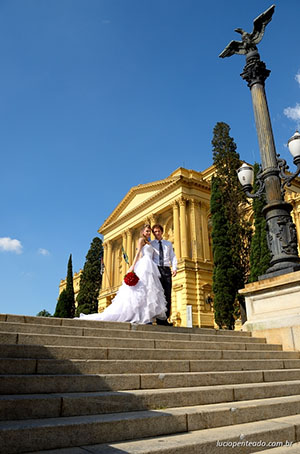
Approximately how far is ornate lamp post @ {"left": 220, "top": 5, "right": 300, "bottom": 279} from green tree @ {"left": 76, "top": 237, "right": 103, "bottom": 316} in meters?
36.6

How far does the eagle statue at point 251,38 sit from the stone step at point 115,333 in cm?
739

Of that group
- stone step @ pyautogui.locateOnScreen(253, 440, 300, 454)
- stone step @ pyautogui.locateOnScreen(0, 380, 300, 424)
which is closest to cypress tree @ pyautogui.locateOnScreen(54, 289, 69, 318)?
stone step @ pyautogui.locateOnScreen(0, 380, 300, 424)

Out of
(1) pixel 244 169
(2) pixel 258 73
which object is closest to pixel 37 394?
(1) pixel 244 169

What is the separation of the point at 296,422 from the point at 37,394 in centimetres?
267

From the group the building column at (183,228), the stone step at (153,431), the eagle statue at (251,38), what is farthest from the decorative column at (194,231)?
the stone step at (153,431)

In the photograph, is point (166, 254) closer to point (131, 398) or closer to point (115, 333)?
point (115, 333)

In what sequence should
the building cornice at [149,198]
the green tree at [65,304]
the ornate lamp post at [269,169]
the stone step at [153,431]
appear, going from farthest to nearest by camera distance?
1. the green tree at [65,304]
2. the building cornice at [149,198]
3. the ornate lamp post at [269,169]
4. the stone step at [153,431]

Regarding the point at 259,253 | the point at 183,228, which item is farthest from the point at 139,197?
the point at 259,253

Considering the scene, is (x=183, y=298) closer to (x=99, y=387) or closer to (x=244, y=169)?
(x=244, y=169)

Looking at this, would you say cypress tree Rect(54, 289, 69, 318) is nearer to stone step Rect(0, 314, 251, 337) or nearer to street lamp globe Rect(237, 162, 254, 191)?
street lamp globe Rect(237, 162, 254, 191)

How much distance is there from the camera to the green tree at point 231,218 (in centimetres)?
2368

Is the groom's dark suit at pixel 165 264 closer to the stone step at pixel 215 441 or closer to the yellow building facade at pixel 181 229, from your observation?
the stone step at pixel 215 441

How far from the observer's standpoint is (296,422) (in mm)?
3605

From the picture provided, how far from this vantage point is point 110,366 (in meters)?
4.10
